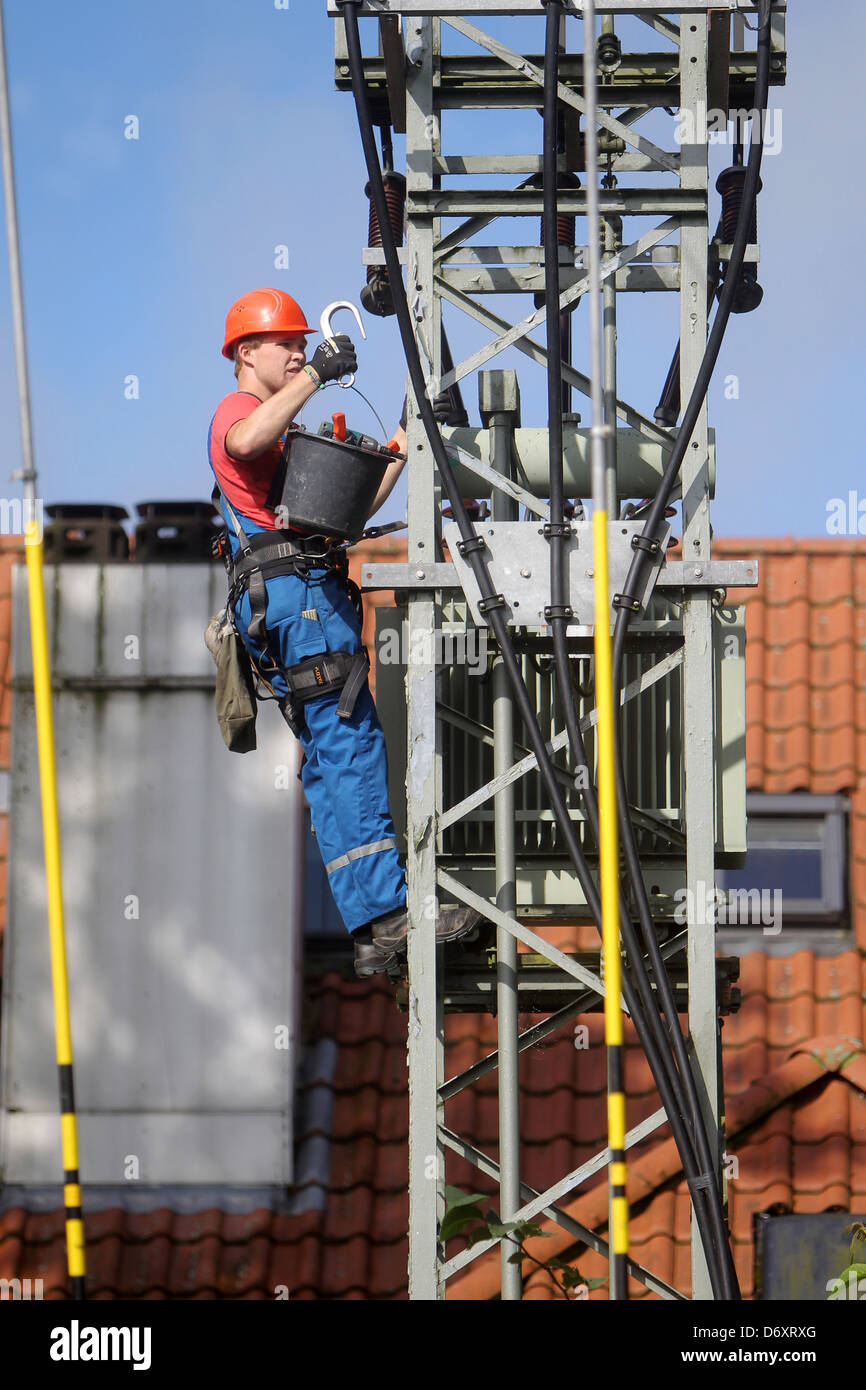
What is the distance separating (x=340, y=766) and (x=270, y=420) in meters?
1.25

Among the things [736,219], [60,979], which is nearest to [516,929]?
[60,979]

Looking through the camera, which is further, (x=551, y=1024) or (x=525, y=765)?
(x=551, y=1024)

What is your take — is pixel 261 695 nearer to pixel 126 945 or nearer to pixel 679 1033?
pixel 679 1033

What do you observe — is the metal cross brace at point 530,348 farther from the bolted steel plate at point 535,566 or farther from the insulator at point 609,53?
the insulator at point 609,53

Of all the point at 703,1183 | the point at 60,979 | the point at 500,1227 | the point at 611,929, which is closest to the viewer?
the point at 60,979

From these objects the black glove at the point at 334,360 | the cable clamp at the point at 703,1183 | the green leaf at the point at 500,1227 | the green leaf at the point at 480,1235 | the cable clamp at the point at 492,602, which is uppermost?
the black glove at the point at 334,360

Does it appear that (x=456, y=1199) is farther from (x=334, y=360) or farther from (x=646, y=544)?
(x=334, y=360)

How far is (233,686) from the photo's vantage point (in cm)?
643

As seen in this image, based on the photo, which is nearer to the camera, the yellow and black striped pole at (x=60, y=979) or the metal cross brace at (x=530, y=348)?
the yellow and black striped pole at (x=60, y=979)

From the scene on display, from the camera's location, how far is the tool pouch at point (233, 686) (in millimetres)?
6422

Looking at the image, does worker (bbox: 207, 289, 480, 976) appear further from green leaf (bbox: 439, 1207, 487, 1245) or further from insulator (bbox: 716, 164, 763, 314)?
insulator (bbox: 716, 164, 763, 314)

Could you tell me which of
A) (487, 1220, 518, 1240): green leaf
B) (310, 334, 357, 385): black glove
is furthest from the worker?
(487, 1220, 518, 1240): green leaf

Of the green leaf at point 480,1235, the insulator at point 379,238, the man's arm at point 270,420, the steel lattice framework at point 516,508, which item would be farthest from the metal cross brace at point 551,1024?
the insulator at point 379,238

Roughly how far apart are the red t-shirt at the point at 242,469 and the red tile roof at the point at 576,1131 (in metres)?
4.45
